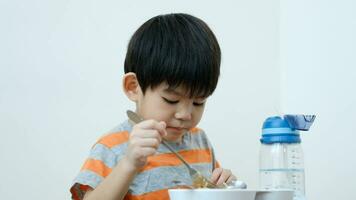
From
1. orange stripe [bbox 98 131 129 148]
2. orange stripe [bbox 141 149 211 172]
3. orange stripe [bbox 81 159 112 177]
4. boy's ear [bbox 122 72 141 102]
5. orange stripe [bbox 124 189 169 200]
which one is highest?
boy's ear [bbox 122 72 141 102]

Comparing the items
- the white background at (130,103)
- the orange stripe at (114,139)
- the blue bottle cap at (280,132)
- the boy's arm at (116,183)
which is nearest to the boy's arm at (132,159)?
the boy's arm at (116,183)

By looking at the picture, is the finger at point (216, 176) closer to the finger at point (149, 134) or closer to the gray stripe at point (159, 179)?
the gray stripe at point (159, 179)

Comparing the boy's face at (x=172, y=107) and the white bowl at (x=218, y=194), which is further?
the boy's face at (x=172, y=107)

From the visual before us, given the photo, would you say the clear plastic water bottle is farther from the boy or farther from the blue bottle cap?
the boy

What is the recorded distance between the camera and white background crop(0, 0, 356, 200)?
113 cm

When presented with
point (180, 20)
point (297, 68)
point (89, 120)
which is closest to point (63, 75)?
point (89, 120)

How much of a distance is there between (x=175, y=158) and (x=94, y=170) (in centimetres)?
16

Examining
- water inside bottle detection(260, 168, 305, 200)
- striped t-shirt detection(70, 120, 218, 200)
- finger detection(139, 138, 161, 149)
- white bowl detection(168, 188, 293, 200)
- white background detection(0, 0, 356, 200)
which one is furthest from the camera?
white background detection(0, 0, 356, 200)

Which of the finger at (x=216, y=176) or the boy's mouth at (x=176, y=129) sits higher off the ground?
the boy's mouth at (x=176, y=129)

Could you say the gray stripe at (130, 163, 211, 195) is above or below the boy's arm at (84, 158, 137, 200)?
below

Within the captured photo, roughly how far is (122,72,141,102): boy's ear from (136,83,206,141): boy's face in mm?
31

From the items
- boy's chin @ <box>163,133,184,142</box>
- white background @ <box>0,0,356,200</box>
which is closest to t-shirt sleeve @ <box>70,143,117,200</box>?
boy's chin @ <box>163,133,184,142</box>

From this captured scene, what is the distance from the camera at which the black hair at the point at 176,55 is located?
78 centimetres

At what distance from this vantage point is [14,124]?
3.65 ft
